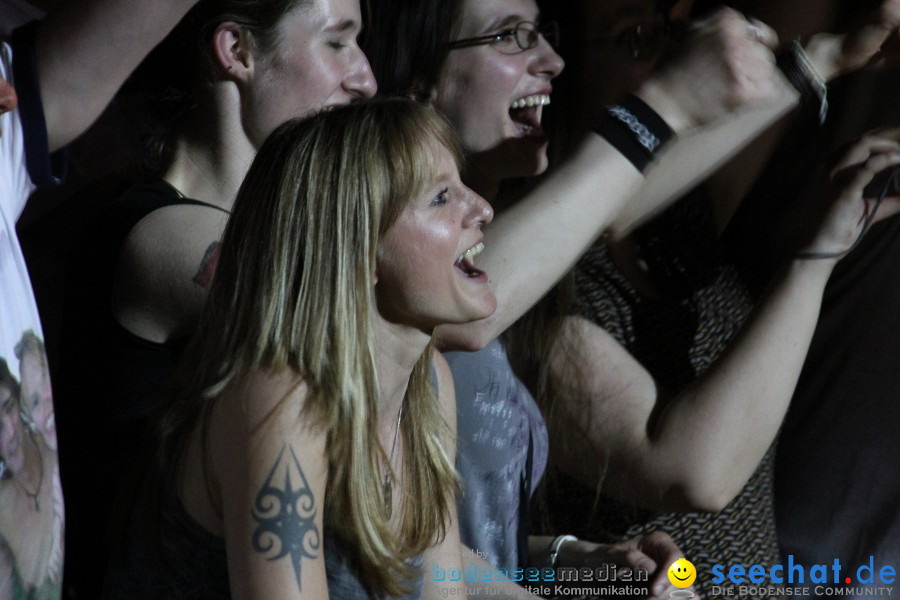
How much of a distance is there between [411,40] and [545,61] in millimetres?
206

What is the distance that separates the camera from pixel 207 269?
1124 millimetres

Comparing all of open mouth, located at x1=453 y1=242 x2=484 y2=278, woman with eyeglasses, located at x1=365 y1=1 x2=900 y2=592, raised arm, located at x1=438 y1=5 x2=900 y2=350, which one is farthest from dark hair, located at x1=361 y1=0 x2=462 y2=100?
open mouth, located at x1=453 y1=242 x2=484 y2=278

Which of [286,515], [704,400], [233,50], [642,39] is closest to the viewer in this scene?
[286,515]

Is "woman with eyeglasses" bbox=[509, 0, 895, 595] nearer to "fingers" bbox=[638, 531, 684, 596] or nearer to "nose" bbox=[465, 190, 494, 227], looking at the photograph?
"fingers" bbox=[638, 531, 684, 596]

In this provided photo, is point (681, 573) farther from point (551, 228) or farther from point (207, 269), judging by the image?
point (207, 269)

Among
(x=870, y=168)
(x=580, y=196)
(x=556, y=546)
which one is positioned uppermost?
(x=580, y=196)

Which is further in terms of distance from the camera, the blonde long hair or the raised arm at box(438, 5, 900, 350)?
the raised arm at box(438, 5, 900, 350)

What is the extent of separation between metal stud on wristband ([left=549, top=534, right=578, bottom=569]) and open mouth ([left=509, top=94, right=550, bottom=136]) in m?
0.60

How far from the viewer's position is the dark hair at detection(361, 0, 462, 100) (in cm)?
157

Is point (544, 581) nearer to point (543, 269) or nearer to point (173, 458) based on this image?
point (543, 269)

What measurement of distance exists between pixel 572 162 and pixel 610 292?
Answer: 1.11 feet

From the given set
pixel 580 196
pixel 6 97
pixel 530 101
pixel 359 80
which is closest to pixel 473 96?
pixel 530 101

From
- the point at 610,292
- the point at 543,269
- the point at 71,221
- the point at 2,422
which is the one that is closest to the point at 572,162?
the point at 543,269

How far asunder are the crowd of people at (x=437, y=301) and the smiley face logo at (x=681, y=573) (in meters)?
0.02
